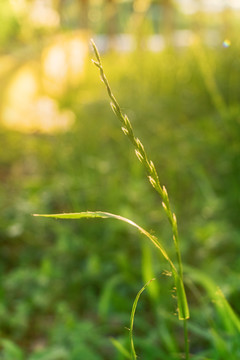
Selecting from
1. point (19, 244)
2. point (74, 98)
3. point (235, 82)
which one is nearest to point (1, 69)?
point (74, 98)

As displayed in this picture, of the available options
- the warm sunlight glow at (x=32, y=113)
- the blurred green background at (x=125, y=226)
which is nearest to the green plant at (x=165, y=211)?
the blurred green background at (x=125, y=226)

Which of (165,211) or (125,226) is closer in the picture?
(165,211)

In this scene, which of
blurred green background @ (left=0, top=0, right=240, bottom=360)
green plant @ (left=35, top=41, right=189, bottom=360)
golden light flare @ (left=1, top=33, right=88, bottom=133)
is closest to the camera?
green plant @ (left=35, top=41, right=189, bottom=360)

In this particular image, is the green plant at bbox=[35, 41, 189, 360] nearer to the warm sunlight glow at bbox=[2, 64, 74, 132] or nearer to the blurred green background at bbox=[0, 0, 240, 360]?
the blurred green background at bbox=[0, 0, 240, 360]

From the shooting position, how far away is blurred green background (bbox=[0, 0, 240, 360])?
1571mm

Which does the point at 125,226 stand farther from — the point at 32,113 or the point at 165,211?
the point at 32,113

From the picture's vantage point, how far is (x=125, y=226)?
2.19 metres

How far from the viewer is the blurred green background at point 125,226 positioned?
1571 mm

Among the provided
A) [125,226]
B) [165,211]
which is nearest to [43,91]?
[125,226]

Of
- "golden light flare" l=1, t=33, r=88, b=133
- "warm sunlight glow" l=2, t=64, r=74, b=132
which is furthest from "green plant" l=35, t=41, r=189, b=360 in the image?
"warm sunlight glow" l=2, t=64, r=74, b=132

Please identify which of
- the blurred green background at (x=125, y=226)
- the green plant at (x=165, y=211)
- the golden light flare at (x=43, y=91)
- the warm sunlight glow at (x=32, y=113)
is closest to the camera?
the green plant at (x=165, y=211)

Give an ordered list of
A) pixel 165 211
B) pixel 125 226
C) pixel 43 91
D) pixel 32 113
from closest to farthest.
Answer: pixel 165 211 → pixel 125 226 → pixel 32 113 → pixel 43 91

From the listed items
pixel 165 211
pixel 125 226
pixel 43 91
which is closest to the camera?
pixel 165 211

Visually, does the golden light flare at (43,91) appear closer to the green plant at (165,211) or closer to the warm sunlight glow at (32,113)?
the warm sunlight glow at (32,113)
